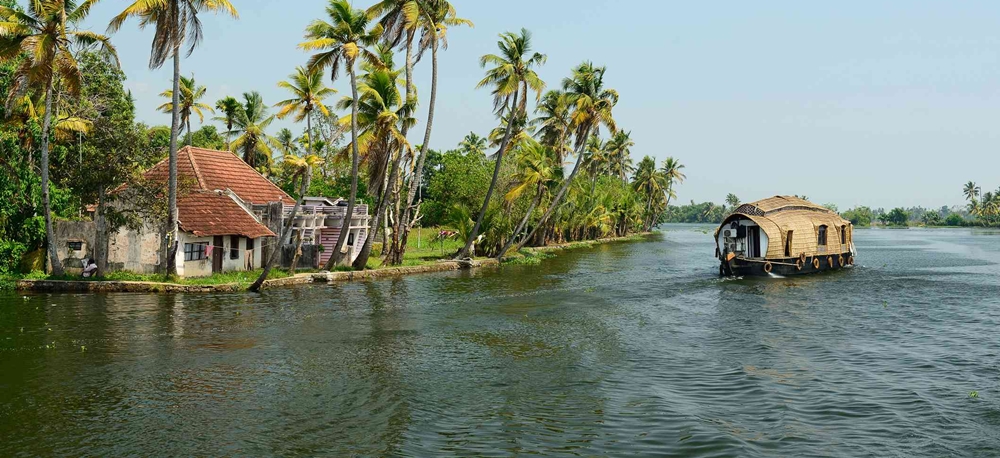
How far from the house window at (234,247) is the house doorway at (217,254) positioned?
563 millimetres

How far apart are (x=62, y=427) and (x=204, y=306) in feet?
42.3

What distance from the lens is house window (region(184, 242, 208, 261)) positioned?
Result: 2939 centimetres

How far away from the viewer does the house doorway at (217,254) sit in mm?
31094

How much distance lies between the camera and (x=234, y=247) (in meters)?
32.2

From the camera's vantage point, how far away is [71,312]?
22.3m

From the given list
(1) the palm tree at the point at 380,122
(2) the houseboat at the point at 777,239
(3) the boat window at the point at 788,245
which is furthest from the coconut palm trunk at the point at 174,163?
(3) the boat window at the point at 788,245

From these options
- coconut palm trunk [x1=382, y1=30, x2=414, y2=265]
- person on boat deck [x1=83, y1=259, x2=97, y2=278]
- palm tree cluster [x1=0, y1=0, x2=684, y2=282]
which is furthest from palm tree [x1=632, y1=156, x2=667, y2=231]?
person on boat deck [x1=83, y1=259, x2=97, y2=278]

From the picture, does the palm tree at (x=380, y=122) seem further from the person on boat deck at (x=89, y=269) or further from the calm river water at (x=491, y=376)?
the person on boat deck at (x=89, y=269)

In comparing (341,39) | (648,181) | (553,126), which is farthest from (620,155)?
(341,39)

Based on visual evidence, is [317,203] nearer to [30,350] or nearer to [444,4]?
[444,4]

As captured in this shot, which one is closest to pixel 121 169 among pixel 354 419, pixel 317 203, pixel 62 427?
pixel 317 203

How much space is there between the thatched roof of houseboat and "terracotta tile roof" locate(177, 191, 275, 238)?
1006 inches

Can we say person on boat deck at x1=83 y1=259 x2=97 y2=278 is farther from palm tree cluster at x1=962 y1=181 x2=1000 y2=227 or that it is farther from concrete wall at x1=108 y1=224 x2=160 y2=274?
palm tree cluster at x1=962 y1=181 x2=1000 y2=227

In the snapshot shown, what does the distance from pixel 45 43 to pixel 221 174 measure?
11.3 m
